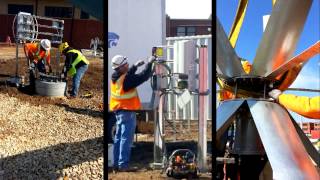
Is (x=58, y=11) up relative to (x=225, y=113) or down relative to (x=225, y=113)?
up

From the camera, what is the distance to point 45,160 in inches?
107

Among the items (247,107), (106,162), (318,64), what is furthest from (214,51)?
(106,162)

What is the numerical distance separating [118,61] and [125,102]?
23cm

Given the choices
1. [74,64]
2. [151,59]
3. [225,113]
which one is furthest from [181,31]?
[74,64]

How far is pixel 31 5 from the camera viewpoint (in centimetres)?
274

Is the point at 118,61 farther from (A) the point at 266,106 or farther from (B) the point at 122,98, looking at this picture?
(A) the point at 266,106

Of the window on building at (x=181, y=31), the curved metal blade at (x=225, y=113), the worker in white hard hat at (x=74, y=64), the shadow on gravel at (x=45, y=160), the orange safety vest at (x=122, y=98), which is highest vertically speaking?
the window on building at (x=181, y=31)

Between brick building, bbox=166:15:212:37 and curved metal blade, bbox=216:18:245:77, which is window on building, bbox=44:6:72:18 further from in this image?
curved metal blade, bbox=216:18:245:77

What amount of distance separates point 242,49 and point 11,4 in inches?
55.5

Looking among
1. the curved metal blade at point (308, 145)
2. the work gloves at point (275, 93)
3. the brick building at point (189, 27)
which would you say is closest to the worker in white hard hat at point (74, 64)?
the brick building at point (189, 27)

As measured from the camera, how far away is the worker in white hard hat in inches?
110

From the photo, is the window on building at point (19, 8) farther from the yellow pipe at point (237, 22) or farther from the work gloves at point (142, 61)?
the yellow pipe at point (237, 22)

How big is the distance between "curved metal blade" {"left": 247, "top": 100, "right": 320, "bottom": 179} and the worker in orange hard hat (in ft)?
0.19

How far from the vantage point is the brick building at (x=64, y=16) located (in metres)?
2.74
